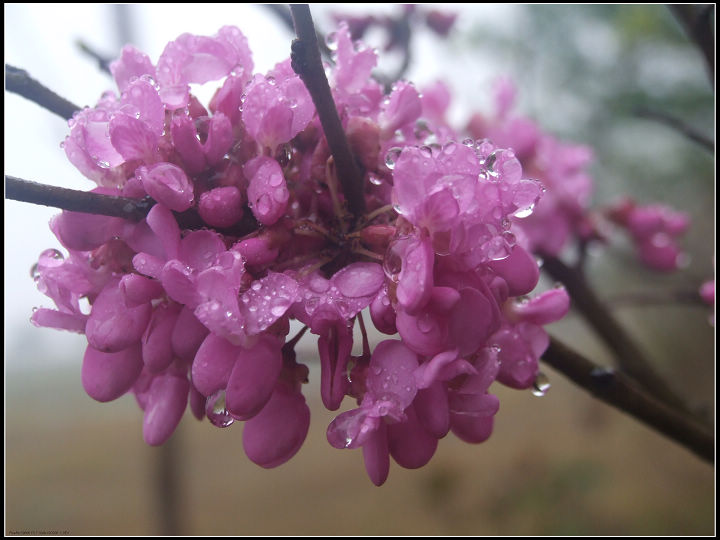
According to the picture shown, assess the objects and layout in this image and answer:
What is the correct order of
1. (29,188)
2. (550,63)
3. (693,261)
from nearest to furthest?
(29,188), (693,261), (550,63)

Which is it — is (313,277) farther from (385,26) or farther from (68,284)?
(385,26)

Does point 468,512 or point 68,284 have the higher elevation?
point 68,284

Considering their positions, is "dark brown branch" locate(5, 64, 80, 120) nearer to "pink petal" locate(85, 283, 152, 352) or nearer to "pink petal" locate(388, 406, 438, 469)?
"pink petal" locate(85, 283, 152, 352)

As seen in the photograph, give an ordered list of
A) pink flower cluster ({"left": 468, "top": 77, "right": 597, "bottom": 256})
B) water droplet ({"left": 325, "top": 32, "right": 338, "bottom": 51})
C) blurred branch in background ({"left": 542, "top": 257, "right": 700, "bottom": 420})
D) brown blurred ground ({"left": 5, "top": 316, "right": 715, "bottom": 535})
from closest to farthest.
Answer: water droplet ({"left": 325, "top": 32, "right": 338, "bottom": 51}) → blurred branch in background ({"left": 542, "top": 257, "right": 700, "bottom": 420}) → pink flower cluster ({"left": 468, "top": 77, "right": 597, "bottom": 256}) → brown blurred ground ({"left": 5, "top": 316, "right": 715, "bottom": 535})

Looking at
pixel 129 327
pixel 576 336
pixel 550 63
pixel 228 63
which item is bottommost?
pixel 576 336

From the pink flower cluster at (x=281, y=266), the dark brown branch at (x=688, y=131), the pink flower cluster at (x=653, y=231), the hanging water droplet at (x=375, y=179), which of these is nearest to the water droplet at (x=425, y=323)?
the pink flower cluster at (x=281, y=266)

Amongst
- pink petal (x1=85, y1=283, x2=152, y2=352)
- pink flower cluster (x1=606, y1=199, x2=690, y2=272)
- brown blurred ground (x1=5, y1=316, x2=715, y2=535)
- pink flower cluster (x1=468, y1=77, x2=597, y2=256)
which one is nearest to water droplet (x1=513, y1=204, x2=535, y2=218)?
pink petal (x1=85, y1=283, x2=152, y2=352)

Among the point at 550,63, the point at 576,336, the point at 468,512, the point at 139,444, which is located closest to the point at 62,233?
the point at 139,444
